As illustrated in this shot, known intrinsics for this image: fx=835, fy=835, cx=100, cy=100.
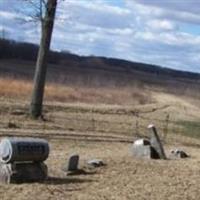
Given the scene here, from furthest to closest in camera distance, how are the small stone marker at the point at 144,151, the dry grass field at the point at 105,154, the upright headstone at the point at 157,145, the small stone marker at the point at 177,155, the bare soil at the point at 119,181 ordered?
the small stone marker at the point at 177,155 < the upright headstone at the point at 157,145 < the small stone marker at the point at 144,151 < the dry grass field at the point at 105,154 < the bare soil at the point at 119,181

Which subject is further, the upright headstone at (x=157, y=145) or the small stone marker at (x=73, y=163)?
the upright headstone at (x=157, y=145)

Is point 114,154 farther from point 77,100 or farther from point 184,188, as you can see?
point 77,100

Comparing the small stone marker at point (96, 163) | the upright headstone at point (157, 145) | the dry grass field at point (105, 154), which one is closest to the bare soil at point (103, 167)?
the dry grass field at point (105, 154)

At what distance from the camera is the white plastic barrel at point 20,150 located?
1370 cm

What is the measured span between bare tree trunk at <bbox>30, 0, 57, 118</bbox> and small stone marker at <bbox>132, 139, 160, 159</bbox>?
30.4ft

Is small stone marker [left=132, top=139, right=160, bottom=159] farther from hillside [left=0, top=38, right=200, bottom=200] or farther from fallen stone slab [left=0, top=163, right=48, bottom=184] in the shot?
fallen stone slab [left=0, top=163, right=48, bottom=184]

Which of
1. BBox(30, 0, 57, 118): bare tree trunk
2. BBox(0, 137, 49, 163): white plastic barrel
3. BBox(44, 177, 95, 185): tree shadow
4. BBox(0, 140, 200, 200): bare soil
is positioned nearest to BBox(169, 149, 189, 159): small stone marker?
BBox(0, 140, 200, 200): bare soil

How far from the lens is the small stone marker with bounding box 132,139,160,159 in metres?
18.1

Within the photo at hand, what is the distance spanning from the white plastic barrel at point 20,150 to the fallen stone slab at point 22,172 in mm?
128

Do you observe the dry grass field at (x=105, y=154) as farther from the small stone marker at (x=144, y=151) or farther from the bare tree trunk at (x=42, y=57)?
the bare tree trunk at (x=42, y=57)

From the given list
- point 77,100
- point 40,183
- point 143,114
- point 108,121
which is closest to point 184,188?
point 40,183

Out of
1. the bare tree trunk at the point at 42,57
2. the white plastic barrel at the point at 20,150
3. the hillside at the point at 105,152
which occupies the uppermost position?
the bare tree trunk at the point at 42,57

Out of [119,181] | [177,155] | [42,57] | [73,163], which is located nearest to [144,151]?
[177,155]

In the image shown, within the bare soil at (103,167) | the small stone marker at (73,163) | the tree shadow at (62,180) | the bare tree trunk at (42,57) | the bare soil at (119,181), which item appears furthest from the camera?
the bare tree trunk at (42,57)
